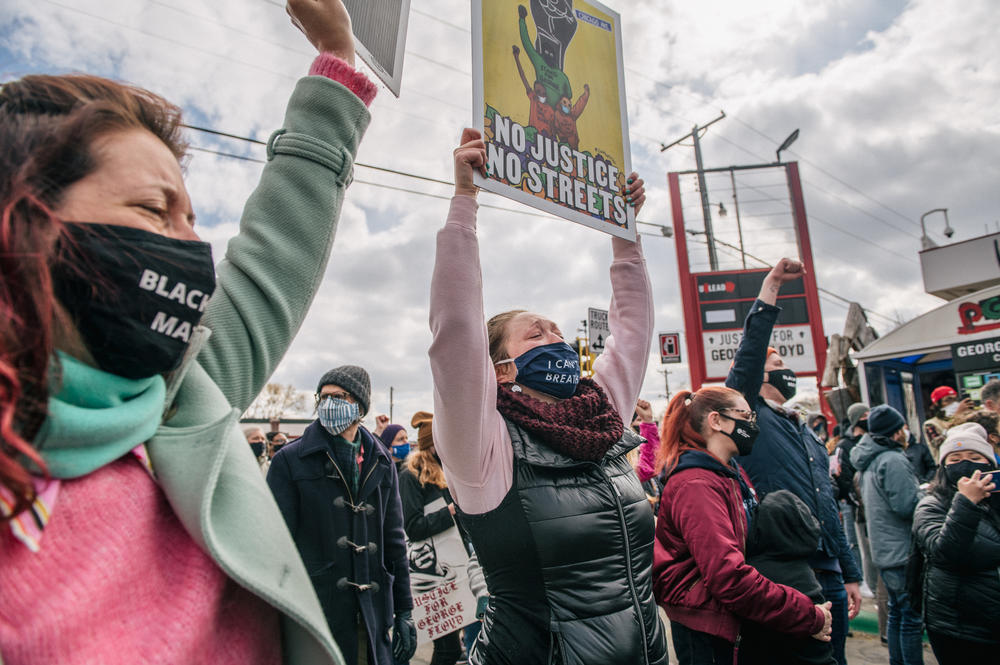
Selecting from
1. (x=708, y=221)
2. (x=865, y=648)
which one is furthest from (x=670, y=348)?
(x=865, y=648)

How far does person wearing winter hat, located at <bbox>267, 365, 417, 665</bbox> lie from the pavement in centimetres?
280

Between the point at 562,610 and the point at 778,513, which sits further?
the point at 778,513

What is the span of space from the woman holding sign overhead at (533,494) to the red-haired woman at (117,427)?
935 millimetres

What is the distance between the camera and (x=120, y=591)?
0.71m

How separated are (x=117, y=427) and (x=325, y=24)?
98cm

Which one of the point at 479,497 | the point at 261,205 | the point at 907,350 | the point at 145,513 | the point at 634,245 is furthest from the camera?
the point at 907,350

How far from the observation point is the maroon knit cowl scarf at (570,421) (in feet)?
6.69

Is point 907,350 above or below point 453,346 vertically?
above

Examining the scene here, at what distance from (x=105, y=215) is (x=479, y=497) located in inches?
56.4

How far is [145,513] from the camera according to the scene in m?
0.77

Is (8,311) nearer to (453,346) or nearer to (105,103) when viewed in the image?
(105,103)

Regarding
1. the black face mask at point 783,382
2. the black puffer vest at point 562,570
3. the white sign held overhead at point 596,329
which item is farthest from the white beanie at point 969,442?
the white sign held overhead at point 596,329

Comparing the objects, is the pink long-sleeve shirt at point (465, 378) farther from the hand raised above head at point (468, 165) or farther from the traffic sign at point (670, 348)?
the traffic sign at point (670, 348)

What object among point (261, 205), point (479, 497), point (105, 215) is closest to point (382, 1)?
point (261, 205)
